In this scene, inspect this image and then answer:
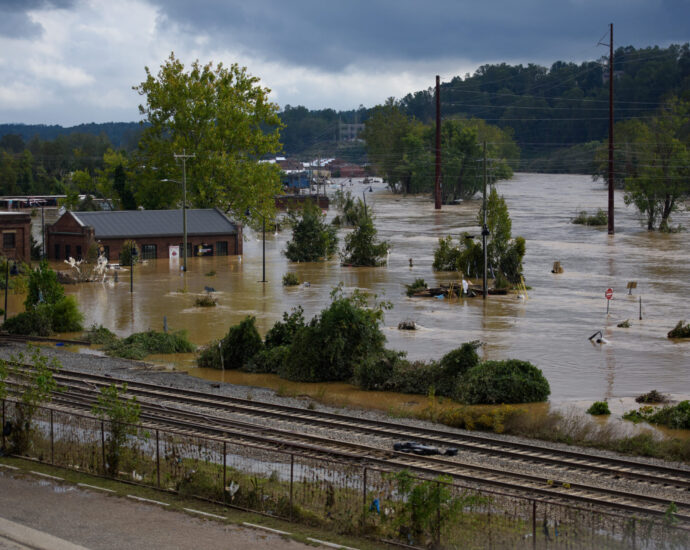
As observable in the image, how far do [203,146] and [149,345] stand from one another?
5033 centimetres

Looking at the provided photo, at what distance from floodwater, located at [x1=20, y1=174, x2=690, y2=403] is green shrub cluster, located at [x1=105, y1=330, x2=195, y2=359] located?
1.65 meters

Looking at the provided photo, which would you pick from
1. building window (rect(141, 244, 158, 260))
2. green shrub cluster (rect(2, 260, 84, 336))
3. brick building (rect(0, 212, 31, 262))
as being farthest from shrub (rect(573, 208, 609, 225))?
green shrub cluster (rect(2, 260, 84, 336))

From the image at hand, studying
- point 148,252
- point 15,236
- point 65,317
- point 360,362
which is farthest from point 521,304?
point 15,236

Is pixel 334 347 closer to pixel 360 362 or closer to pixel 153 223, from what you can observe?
pixel 360 362

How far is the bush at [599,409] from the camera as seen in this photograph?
80.2 ft

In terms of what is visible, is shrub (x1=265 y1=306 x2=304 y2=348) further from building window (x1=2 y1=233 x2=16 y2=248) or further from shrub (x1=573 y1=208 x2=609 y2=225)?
shrub (x1=573 y1=208 x2=609 y2=225)

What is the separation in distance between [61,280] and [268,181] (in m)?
29.9

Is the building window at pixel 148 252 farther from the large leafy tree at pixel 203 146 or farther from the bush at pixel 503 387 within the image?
the bush at pixel 503 387

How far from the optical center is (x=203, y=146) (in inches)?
3258

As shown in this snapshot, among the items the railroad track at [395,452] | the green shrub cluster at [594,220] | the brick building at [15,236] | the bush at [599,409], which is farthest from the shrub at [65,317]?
the green shrub cluster at [594,220]

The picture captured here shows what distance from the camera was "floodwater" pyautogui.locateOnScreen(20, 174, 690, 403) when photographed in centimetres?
3209

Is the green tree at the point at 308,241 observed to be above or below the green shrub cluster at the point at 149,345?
above

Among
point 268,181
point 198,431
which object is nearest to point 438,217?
point 268,181

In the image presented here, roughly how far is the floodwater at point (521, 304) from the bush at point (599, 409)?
5.64ft
